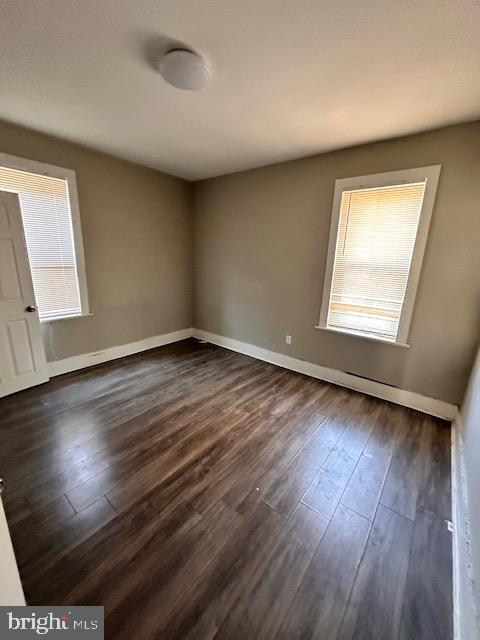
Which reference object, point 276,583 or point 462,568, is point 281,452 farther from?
point 462,568

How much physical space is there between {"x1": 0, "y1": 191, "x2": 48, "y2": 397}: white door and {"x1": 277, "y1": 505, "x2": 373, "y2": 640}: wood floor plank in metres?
3.08

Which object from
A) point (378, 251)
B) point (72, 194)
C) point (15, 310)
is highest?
point (72, 194)

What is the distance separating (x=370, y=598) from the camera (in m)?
1.16

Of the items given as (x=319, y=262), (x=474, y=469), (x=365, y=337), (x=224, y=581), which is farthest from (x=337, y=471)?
(x=319, y=262)

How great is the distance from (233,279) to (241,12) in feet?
9.34

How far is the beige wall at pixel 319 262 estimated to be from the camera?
7.41 feet

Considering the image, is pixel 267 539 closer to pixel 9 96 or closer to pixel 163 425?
pixel 163 425

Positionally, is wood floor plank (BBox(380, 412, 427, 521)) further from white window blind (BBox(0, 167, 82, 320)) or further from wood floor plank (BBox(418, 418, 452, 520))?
white window blind (BBox(0, 167, 82, 320))

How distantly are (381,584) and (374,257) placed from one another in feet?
8.32

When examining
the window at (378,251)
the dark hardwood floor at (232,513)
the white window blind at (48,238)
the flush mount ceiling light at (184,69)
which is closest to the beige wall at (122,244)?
the white window blind at (48,238)

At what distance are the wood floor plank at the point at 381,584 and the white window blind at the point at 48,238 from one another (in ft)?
11.5

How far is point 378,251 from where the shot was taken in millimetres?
2680

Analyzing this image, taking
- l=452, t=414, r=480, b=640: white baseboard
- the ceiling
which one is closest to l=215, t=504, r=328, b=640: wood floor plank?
l=452, t=414, r=480, b=640: white baseboard

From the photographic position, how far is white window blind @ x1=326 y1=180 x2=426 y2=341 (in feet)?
8.18
